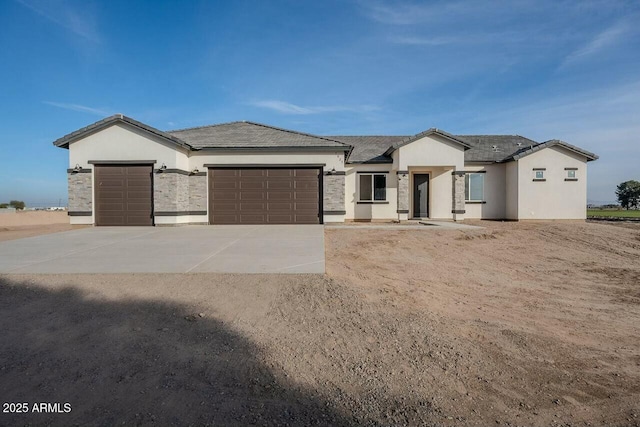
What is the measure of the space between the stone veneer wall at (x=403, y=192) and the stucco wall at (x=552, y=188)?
6.06 meters

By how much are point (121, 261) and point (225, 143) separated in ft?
32.9

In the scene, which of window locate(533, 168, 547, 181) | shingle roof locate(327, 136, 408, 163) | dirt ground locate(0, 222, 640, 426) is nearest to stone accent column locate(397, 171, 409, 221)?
shingle roof locate(327, 136, 408, 163)

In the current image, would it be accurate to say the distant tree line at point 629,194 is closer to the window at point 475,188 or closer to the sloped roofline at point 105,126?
the window at point 475,188

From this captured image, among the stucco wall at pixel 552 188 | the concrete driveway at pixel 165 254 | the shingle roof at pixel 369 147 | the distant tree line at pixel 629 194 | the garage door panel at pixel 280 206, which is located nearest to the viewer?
the concrete driveway at pixel 165 254

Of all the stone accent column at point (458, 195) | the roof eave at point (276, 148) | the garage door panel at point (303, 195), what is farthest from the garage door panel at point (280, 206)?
the stone accent column at point (458, 195)

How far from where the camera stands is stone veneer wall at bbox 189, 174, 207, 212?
15758 mm

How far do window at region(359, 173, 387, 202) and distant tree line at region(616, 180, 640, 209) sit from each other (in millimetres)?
43538

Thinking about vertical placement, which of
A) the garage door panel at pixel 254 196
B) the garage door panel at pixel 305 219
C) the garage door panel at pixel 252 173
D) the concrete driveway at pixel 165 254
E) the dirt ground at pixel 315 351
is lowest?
the dirt ground at pixel 315 351

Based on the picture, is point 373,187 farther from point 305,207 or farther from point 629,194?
point 629,194

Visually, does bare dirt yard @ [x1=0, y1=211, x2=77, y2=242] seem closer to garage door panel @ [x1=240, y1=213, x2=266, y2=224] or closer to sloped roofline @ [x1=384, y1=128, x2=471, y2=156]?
garage door panel @ [x1=240, y1=213, x2=266, y2=224]

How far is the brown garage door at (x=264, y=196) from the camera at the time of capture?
1576 cm

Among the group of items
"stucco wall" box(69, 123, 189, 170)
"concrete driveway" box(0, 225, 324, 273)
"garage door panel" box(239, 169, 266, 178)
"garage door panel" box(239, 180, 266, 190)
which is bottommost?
"concrete driveway" box(0, 225, 324, 273)

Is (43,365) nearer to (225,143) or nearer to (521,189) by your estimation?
(225,143)

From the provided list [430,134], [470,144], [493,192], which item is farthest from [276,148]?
[493,192]
